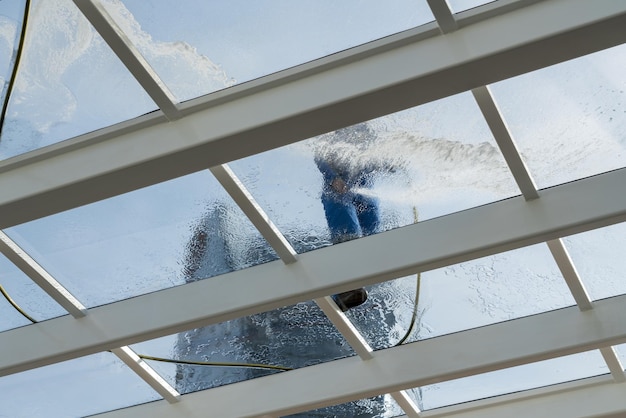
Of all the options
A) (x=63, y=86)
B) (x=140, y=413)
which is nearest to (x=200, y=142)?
(x=63, y=86)

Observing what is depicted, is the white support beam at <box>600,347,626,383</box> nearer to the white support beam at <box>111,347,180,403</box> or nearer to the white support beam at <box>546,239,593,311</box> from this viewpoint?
the white support beam at <box>546,239,593,311</box>

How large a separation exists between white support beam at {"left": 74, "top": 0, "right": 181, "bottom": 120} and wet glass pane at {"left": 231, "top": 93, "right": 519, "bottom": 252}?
887mm

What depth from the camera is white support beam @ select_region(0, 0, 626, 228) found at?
15.5ft

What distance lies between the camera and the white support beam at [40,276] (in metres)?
7.09

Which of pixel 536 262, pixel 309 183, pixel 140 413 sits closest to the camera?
pixel 309 183

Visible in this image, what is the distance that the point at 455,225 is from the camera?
21.7 feet

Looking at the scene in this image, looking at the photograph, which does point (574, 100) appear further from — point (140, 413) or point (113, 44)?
point (140, 413)

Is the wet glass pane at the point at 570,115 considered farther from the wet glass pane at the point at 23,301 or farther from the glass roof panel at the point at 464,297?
the wet glass pane at the point at 23,301

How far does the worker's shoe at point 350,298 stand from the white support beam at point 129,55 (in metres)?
2.64

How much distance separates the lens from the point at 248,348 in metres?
8.37

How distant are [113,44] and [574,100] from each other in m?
2.98

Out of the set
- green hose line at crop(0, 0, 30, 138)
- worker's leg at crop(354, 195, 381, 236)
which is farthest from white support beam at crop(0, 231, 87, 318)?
worker's leg at crop(354, 195, 381, 236)

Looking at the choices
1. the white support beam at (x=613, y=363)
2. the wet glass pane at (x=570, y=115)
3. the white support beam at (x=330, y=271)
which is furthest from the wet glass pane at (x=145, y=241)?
the white support beam at (x=613, y=363)

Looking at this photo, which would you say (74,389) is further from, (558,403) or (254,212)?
(558,403)
